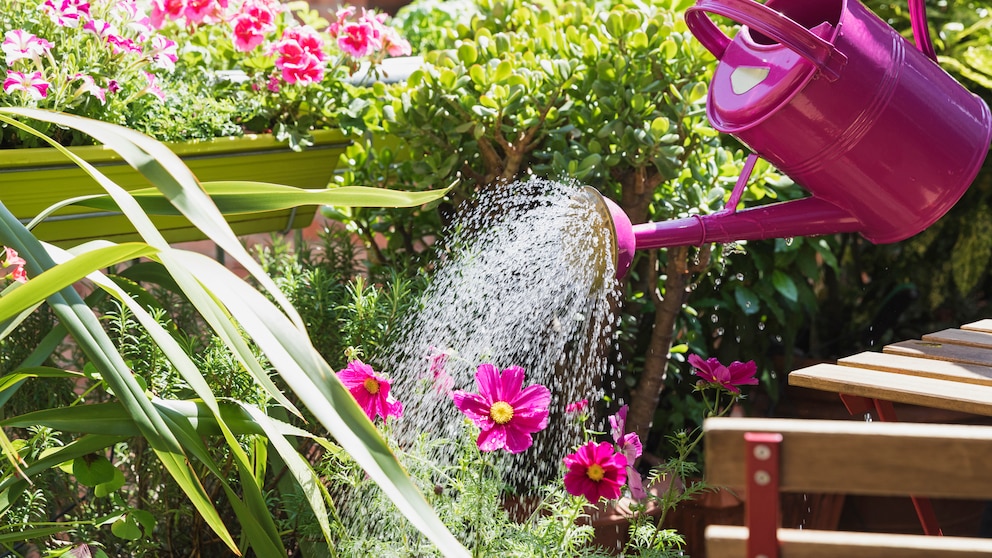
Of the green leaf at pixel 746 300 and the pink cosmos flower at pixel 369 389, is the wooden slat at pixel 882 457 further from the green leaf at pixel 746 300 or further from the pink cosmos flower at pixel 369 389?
the green leaf at pixel 746 300

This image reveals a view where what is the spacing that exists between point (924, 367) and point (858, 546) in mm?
655

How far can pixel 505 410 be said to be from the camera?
1.27 m

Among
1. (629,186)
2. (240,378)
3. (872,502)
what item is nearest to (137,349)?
(240,378)

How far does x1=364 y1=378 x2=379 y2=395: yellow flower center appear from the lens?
1.35m

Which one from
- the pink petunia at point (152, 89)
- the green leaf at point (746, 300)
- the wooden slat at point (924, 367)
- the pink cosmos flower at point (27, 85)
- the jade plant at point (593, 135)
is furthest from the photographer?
the green leaf at point (746, 300)

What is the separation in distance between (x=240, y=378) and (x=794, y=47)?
0.99 metres

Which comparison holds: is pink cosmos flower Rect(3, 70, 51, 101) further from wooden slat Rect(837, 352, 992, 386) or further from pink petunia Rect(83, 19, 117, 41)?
wooden slat Rect(837, 352, 992, 386)

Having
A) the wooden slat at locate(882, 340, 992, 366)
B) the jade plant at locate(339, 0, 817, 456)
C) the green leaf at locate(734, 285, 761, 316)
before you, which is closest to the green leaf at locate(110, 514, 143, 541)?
the jade plant at locate(339, 0, 817, 456)

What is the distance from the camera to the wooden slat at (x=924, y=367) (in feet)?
4.34

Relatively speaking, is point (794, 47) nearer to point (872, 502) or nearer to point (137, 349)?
point (137, 349)

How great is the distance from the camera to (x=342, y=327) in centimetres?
178

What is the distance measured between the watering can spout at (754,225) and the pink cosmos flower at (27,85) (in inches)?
36.6

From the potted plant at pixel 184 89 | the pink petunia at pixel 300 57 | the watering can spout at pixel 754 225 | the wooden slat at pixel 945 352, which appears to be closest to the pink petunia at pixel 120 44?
the potted plant at pixel 184 89

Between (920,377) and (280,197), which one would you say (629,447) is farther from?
(280,197)
